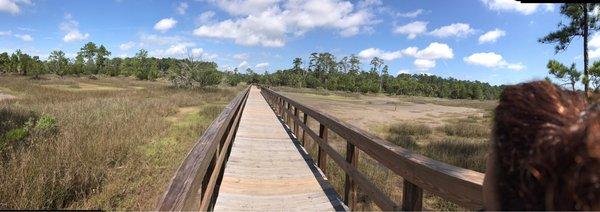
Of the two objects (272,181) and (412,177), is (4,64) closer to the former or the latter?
(272,181)

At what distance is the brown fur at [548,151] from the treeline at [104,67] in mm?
46936

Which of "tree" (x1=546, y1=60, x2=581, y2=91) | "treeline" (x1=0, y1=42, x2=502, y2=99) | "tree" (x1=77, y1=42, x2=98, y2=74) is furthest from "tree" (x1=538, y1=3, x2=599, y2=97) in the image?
"tree" (x1=77, y1=42, x2=98, y2=74)

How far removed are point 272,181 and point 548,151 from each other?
4.65 m

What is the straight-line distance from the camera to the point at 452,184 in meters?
1.99

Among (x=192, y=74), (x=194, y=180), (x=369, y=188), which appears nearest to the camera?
(x=194, y=180)

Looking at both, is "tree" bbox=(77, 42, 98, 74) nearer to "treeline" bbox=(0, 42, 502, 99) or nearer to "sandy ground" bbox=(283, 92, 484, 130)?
"treeline" bbox=(0, 42, 502, 99)

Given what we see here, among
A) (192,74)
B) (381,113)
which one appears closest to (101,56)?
(192,74)

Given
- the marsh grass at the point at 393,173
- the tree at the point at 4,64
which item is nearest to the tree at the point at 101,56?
the tree at the point at 4,64

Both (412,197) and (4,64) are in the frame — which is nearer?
(412,197)

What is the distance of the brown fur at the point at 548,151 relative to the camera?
2.58 feet

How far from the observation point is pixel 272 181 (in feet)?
17.4

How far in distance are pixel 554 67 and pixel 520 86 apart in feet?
34.9

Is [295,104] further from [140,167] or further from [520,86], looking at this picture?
[520,86]

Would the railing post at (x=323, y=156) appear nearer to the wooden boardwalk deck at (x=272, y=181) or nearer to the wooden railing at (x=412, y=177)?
the wooden boardwalk deck at (x=272, y=181)
